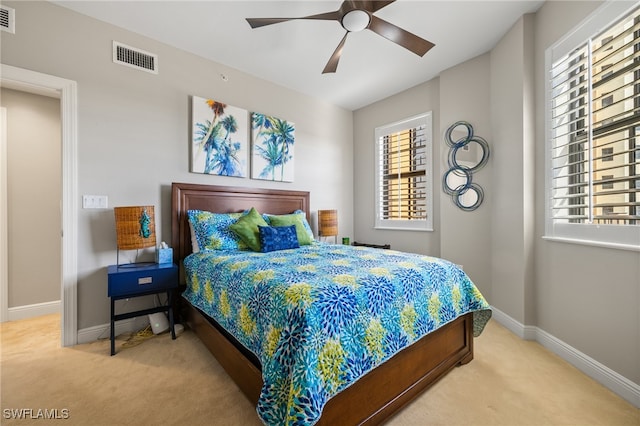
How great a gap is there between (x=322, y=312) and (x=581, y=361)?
211 centimetres

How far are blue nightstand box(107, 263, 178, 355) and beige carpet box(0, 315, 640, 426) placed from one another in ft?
0.97

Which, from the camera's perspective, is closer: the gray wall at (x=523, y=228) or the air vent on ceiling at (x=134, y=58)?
the gray wall at (x=523, y=228)

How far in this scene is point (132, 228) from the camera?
2.28 metres

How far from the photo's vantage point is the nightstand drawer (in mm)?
2078

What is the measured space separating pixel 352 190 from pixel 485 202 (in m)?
2.16

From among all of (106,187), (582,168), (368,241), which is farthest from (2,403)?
(582,168)

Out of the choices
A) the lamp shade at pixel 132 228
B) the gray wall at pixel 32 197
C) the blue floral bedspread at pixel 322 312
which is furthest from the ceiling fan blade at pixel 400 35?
the gray wall at pixel 32 197

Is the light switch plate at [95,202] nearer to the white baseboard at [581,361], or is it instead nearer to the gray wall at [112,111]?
the gray wall at [112,111]

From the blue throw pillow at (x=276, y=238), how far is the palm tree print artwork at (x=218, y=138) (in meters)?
1.01

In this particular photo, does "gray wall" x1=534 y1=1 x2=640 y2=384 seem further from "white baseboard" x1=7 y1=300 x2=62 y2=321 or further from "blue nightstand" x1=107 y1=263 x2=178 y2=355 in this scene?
"white baseboard" x1=7 y1=300 x2=62 y2=321

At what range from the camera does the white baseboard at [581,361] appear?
5.18 ft

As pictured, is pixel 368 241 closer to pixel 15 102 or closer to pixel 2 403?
pixel 2 403

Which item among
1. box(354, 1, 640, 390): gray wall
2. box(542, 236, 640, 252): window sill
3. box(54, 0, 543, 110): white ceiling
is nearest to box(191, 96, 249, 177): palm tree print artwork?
box(54, 0, 543, 110): white ceiling

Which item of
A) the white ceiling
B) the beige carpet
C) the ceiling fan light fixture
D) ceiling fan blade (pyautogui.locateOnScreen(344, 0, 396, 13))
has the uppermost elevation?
the white ceiling
